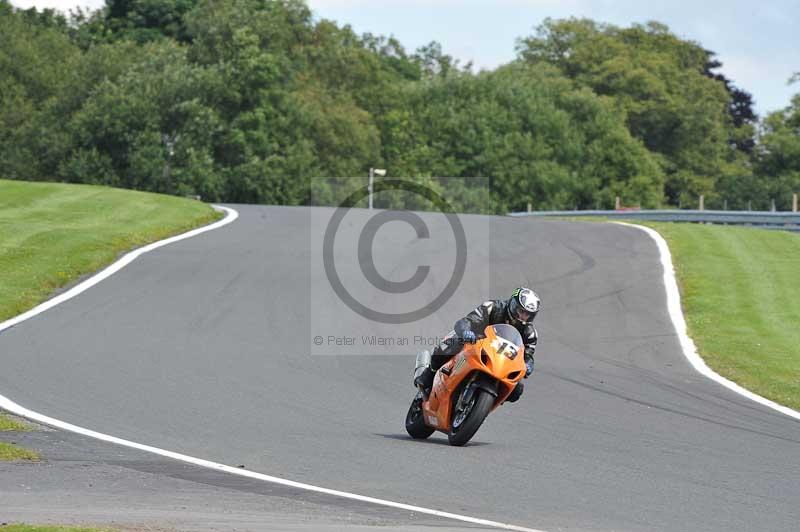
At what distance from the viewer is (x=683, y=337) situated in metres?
19.1

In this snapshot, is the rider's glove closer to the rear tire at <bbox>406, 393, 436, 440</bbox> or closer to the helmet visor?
the helmet visor

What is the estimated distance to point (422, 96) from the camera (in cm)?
9331

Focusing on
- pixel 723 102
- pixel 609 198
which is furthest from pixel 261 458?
pixel 723 102

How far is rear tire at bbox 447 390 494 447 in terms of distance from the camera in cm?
1116

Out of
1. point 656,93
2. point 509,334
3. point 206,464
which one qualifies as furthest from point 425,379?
point 656,93

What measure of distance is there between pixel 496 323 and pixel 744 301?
441 inches

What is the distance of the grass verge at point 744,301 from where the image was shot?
16.6m

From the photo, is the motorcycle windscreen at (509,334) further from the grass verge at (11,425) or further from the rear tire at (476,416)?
the grass verge at (11,425)

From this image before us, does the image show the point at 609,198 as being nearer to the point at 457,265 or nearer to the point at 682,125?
the point at 682,125

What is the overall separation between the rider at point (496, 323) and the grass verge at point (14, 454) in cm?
374

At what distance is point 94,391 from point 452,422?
4168mm

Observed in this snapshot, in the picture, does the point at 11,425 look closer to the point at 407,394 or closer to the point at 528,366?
the point at 528,366

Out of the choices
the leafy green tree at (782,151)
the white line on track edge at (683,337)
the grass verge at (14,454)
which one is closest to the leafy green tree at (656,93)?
the leafy green tree at (782,151)

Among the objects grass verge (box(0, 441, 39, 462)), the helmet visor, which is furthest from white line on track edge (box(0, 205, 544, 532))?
the helmet visor
